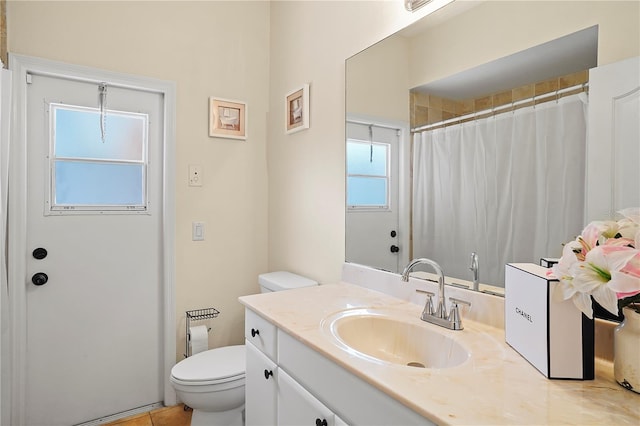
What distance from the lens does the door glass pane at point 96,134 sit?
2.03 m

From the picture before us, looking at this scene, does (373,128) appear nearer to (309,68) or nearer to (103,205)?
(309,68)

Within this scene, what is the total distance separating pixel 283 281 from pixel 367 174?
32.8 inches

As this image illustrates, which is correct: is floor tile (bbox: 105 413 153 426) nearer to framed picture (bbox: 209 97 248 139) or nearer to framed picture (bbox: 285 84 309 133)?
framed picture (bbox: 209 97 248 139)

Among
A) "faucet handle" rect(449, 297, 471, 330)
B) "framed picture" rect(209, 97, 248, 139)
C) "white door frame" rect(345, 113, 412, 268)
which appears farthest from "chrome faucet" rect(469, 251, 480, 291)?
"framed picture" rect(209, 97, 248, 139)

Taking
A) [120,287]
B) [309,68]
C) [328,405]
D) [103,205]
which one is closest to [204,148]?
[103,205]

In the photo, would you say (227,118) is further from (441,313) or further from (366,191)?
(441,313)

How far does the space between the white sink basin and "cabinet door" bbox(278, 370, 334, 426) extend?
0.65ft

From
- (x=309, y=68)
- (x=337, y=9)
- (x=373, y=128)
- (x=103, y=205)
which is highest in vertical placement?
(x=337, y=9)

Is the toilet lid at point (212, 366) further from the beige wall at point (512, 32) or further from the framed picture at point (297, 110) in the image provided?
the beige wall at point (512, 32)

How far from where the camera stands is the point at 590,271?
30.3 inches

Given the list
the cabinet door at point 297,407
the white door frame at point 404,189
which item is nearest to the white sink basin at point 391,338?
the cabinet door at point 297,407

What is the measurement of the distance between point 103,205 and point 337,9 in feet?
5.60

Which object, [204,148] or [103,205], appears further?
[204,148]

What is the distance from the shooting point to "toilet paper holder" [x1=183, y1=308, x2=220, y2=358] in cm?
232
